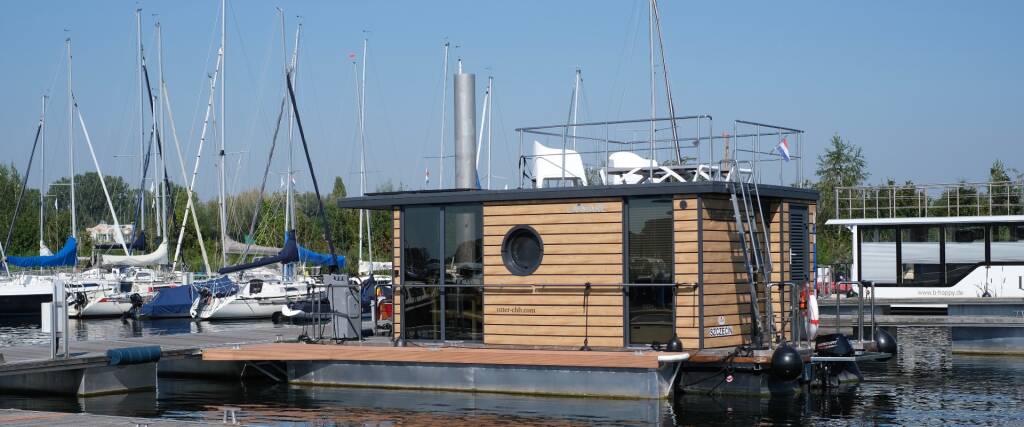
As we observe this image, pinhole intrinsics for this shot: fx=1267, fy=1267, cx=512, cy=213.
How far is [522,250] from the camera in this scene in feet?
62.4

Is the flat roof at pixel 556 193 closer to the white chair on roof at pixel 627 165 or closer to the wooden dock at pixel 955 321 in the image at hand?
the white chair on roof at pixel 627 165

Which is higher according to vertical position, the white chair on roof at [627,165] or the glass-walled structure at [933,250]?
the white chair on roof at [627,165]

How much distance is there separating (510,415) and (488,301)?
2569 millimetres

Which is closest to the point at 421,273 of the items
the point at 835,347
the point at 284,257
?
the point at 835,347

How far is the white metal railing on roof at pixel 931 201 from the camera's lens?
102 ft

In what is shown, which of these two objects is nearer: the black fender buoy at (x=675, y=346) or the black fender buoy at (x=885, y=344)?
the black fender buoy at (x=675, y=346)

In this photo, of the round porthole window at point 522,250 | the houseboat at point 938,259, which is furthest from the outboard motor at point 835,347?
the houseboat at point 938,259

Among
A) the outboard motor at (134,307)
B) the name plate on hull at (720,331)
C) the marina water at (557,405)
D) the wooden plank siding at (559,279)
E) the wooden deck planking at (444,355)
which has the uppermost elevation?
the wooden plank siding at (559,279)

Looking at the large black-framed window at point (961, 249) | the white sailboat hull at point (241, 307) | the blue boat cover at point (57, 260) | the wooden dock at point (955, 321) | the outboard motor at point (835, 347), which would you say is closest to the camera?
the outboard motor at point (835, 347)

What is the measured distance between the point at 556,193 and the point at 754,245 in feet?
9.59

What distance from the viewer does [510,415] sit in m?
17.0

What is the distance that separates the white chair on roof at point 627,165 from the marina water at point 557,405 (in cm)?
347

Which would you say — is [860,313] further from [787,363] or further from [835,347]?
[787,363]

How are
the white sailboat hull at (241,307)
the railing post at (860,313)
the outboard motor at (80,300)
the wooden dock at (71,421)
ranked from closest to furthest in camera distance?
the wooden dock at (71,421) → the railing post at (860,313) → the white sailboat hull at (241,307) → the outboard motor at (80,300)
